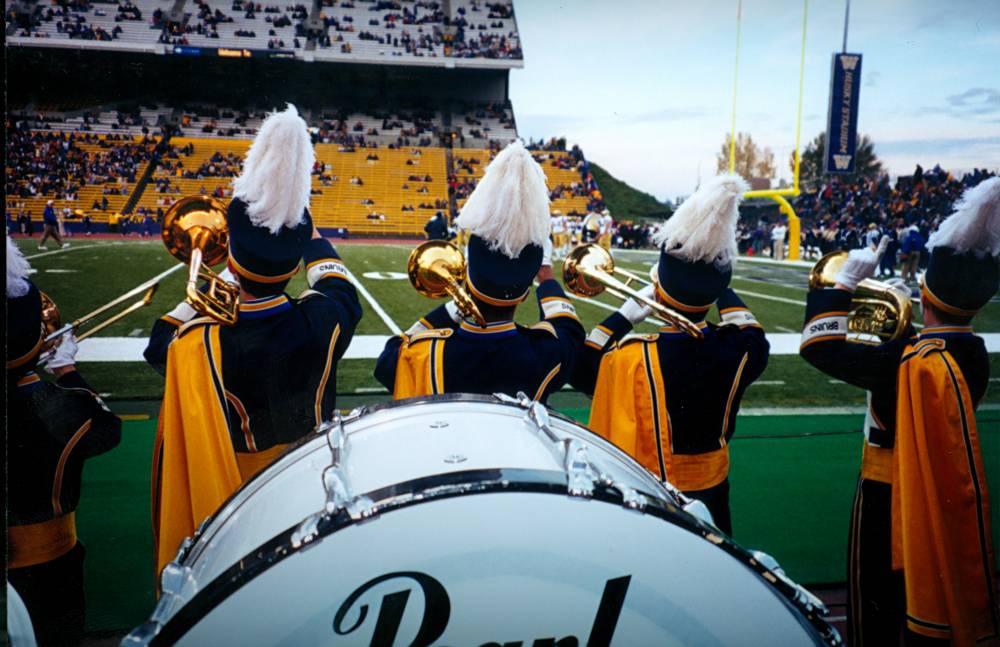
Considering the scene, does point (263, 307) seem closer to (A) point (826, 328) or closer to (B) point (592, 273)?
(B) point (592, 273)

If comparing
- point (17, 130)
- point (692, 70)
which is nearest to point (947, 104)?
point (692, 70)

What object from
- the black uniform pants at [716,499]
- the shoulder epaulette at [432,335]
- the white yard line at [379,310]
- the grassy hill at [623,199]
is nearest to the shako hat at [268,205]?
the shoulder epaulette at [432,335]

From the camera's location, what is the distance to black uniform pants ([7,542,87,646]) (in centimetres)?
175

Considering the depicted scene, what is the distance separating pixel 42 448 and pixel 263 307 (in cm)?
63

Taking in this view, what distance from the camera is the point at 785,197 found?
445 cm

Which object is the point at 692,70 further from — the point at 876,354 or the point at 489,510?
the point at 489,510

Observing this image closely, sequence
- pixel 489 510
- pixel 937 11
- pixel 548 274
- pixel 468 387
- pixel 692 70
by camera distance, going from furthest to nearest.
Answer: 1. pixel 692 70
2. pixel 937 11
3. pixel 548 274
4. pixel 468 387
5. pixel 489 510

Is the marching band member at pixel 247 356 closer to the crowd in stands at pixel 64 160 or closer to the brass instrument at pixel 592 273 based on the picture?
the brass instrument at pixel 592 273

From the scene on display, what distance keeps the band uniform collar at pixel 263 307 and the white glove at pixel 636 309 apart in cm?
102

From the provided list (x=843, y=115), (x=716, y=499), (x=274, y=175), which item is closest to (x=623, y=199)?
(x=843, y=115)

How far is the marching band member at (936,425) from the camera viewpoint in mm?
1818

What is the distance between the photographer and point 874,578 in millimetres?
2002

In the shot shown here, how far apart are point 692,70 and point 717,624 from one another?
245cm

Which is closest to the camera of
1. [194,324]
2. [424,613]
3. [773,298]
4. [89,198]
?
[424,613]
